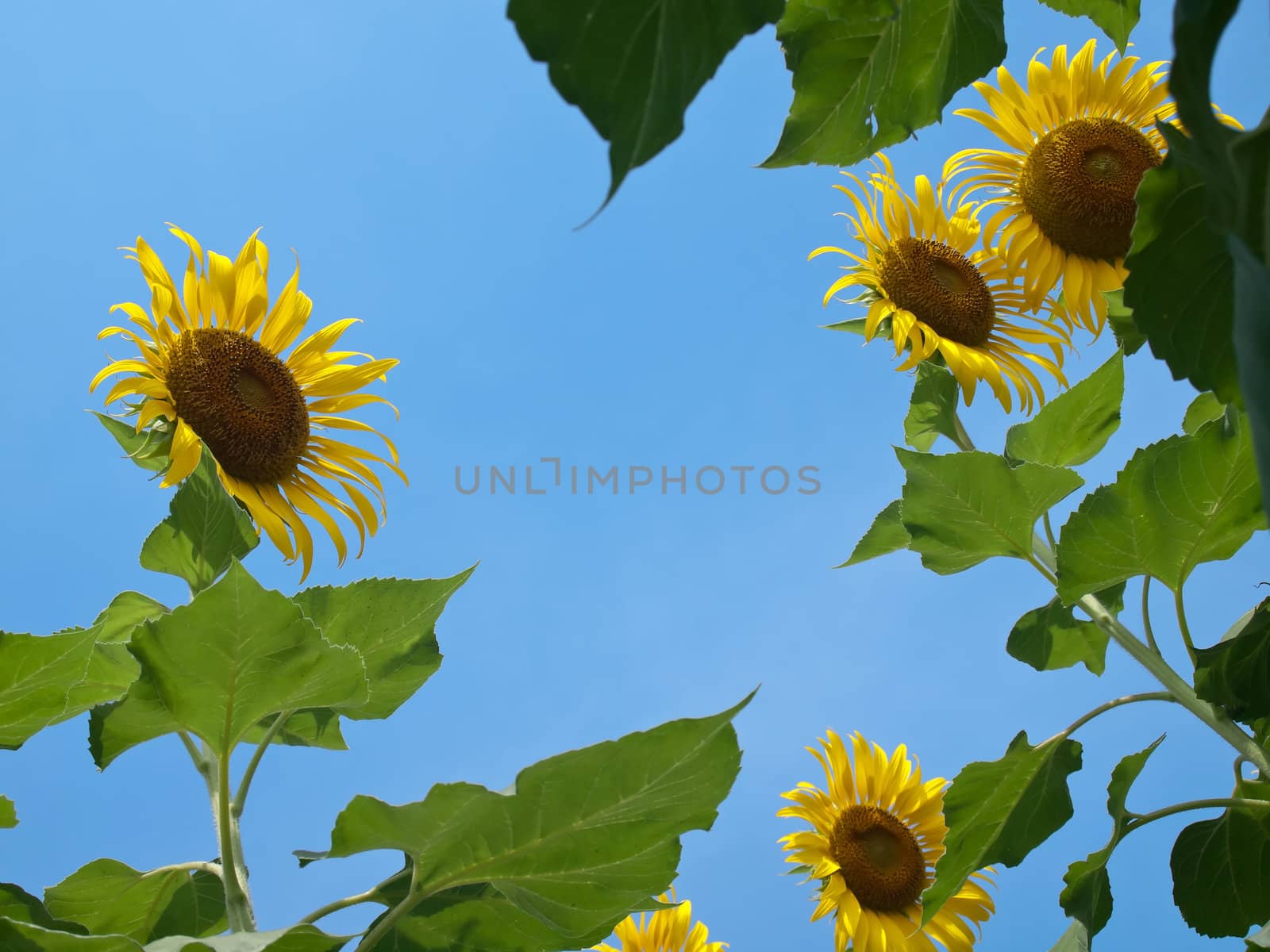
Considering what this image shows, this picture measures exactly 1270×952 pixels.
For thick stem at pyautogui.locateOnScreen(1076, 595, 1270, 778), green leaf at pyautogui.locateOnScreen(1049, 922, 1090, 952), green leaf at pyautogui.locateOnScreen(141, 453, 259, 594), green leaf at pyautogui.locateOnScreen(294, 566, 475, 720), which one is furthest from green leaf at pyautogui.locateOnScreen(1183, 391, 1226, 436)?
green leaf at pyautogui.locateOnScreen(141, 453, 259, 594)

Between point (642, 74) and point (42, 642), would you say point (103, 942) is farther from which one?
point (642, 74)

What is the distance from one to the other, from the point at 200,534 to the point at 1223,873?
1.75m

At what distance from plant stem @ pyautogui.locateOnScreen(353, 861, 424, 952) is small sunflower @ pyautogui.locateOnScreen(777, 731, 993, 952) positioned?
248cm

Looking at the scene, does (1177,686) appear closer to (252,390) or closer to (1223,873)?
(1223,873)

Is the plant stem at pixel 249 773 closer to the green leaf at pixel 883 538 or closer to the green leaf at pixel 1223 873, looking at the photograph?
the green leaf at pixel 883 538

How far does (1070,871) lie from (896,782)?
173cm

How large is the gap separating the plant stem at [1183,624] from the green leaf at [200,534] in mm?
1444

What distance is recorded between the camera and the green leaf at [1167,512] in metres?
1.69

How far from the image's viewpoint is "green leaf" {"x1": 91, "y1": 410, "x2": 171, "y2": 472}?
2049mm

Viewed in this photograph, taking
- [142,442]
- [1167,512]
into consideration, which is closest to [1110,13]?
[1167,512]

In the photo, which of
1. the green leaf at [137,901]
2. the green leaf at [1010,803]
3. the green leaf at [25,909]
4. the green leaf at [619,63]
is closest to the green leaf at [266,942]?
the green leaf at [25,909]

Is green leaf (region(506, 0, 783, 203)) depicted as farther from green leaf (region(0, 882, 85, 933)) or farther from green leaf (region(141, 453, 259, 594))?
green leaf (region(141, 453, 259, 594))

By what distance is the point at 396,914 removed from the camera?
103cm

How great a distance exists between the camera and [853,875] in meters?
3.43
